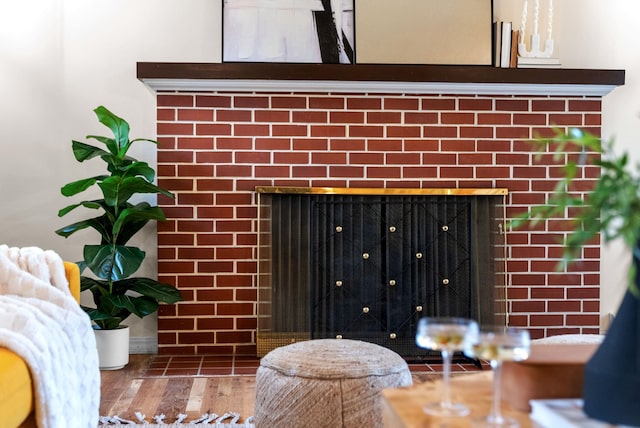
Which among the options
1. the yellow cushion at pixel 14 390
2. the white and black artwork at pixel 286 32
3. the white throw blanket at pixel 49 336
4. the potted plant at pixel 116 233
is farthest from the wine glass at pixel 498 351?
the white and black artwork at pixel 286 32

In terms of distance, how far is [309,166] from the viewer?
148 inches

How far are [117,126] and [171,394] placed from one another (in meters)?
1.25

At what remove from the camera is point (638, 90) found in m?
3.85

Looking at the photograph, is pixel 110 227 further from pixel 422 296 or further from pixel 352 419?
pixel 352 419

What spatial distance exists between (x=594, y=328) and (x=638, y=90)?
125cm

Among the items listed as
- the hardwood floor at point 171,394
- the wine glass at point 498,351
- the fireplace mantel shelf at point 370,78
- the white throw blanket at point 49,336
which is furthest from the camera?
the fireplace mantel shelf at point 370,78

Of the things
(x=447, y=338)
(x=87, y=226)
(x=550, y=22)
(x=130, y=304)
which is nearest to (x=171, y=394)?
(x=130, y=304)

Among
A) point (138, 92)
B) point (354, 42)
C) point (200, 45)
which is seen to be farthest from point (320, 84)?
point (138, 92)

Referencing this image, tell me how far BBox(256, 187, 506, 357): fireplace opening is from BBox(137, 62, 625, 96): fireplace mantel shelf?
Answer: 0.51 meters

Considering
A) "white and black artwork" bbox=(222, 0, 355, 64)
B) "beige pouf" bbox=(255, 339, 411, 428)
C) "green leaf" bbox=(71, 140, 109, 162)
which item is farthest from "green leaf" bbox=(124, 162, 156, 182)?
"beige pouf" bbox=(255, 339, 411, 428)

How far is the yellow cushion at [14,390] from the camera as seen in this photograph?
1.72m

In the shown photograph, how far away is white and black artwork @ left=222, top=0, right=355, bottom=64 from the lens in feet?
12.1

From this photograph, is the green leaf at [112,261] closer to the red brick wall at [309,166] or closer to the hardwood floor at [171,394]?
the red brick wall at [309,166]

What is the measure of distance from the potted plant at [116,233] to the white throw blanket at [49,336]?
37.9 inches
